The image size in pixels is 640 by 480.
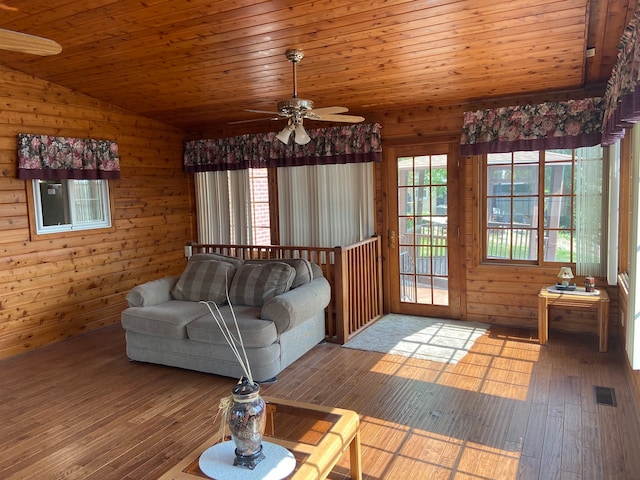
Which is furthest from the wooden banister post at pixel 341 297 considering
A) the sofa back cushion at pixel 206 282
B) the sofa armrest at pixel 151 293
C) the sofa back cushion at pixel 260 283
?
the sofa armrest at pixel 151 293

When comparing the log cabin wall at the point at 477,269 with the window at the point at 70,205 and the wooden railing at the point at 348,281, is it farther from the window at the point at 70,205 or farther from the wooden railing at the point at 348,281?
the window at the point at 70,205

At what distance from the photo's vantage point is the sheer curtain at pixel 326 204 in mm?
5742

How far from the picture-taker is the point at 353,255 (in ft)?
16.6

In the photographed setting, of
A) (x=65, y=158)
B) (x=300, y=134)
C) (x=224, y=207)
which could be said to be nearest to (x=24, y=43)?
(x=300, y=134)

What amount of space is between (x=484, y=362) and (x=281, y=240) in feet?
10.1

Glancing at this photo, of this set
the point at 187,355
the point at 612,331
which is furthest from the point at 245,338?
the point at 612,331

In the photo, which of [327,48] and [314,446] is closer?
[314,446]

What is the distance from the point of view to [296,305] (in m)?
4.06

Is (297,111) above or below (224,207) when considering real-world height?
above

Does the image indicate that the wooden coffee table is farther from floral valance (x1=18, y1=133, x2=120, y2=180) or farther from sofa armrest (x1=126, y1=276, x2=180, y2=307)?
floral valance (x1=18, y1=133, x2=120, y2=180)

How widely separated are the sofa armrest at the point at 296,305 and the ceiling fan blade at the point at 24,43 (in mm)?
2370

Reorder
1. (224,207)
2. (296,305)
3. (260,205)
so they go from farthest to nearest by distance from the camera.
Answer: (224,207) → (260,205) → (296,305)

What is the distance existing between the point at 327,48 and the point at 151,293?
2.71 metres

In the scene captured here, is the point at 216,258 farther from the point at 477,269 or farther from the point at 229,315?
the point at 477,269
